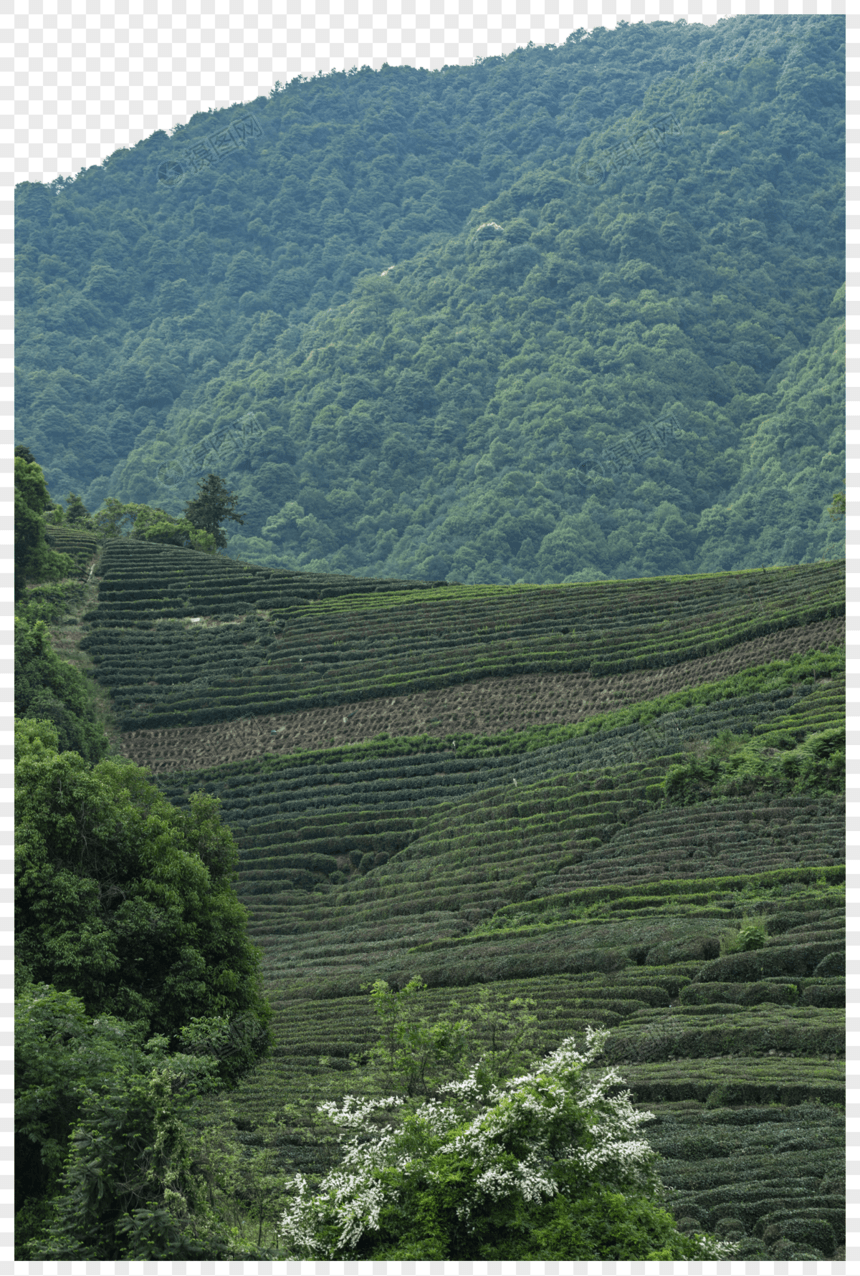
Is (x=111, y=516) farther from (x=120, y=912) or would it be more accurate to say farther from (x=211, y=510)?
(x=120, y=912)

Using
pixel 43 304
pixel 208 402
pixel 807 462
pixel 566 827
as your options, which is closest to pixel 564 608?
pixel 566 827

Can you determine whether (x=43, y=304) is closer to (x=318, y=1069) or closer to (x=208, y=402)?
(x=208, y=402)

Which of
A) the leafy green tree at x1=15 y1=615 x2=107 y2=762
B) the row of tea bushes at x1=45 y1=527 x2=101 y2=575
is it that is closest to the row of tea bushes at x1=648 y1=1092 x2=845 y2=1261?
the leafy green tree at x1=15 y1=615 x2=107 y2=762

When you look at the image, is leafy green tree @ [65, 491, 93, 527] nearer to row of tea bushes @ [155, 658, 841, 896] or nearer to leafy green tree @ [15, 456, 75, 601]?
leafy green tree @ [15, 456, 75, 601]

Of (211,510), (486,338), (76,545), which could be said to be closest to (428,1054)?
(76,545)

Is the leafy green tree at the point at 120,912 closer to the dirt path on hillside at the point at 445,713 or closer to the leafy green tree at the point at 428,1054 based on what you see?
the leafy green tree at the point at 428,1054

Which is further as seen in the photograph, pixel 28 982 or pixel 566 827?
pixel 566 827
